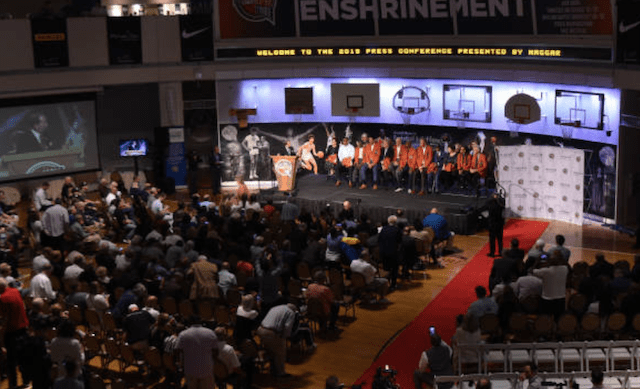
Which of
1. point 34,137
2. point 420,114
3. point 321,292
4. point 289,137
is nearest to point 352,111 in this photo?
point 420,114

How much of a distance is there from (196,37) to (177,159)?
4.16 m

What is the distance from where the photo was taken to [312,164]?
28969 mm

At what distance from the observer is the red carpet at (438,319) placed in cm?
1470

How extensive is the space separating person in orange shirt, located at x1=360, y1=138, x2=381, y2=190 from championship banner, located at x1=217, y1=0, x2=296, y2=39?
14.7 feet

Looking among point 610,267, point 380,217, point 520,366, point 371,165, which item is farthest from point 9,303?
point 371,165

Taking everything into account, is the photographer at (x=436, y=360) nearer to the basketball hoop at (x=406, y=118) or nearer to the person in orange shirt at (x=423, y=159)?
the person in orange shirt at (x=423, y=159)

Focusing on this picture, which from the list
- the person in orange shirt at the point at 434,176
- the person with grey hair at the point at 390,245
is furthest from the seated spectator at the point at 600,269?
the person in orange shirt at the point at 434,176

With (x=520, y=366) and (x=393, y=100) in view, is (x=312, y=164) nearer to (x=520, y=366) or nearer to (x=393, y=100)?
(x=393, y=100)

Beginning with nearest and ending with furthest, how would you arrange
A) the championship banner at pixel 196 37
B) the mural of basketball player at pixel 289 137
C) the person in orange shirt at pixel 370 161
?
1. the person in orange shirt at pixel 370 161
2. the championship banner at pixel 196 37
3. the mural of basketball player at pixel 289 137

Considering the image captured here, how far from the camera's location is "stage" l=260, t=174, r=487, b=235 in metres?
23.5

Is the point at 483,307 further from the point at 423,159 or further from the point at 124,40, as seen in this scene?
the point at 124,40

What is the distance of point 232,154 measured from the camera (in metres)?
29.5

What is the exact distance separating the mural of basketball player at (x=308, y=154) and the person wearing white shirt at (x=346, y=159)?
1.13m

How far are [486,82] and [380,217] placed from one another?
5386 millimetres
